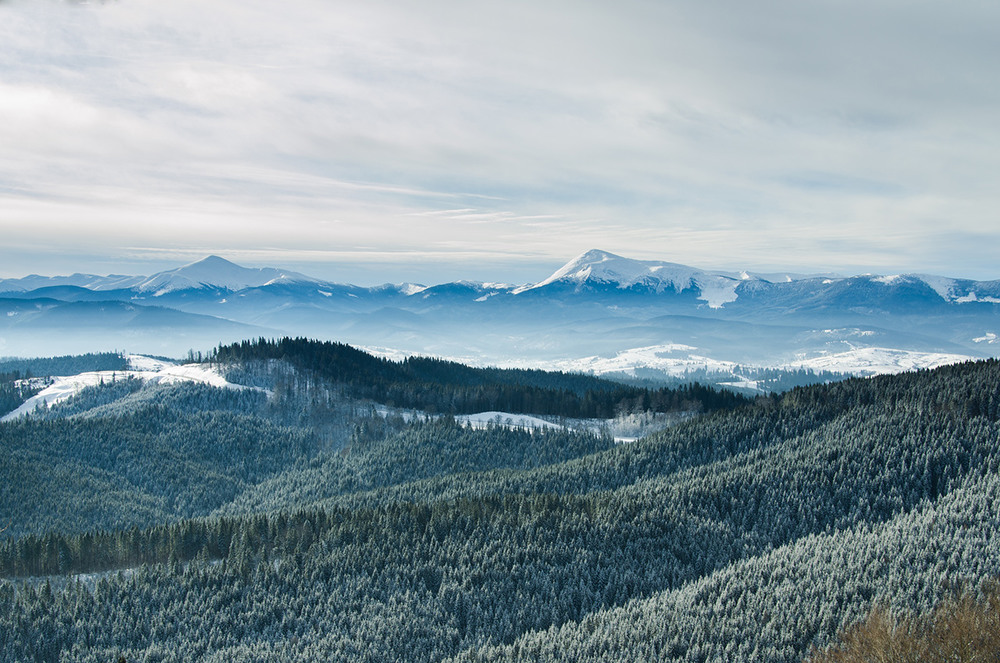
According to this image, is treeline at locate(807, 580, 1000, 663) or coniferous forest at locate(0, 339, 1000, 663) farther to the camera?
coniferous forest at locate(0, 339, 1000, 663)

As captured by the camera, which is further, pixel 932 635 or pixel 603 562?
pixel 603 562

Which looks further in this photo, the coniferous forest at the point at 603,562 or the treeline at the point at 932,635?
the coniferous forest at the point at 603,562

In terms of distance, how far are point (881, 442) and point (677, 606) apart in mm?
72218

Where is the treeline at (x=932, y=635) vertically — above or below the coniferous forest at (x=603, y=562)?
above

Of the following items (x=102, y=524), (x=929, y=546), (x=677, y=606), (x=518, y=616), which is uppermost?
(x=929, y=546)

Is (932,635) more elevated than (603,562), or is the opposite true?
(932,635)

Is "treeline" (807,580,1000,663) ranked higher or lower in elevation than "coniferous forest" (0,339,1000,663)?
higher

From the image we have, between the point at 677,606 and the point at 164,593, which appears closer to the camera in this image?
the point at 677,606

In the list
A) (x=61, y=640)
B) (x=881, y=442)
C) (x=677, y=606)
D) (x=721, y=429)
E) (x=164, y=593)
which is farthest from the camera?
(x=721, y=429)

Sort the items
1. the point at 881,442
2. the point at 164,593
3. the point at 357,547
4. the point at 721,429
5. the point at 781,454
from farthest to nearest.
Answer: the point at 721,429 < the point at 781,454 < the point at 881,442 < the point at 357,547 < the point at 164,593

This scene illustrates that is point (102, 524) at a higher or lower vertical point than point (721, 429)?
lower

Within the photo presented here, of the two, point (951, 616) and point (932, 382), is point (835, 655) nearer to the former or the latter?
point (951, 616)

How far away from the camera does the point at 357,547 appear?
11106 cm

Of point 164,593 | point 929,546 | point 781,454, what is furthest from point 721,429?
point 164,593
